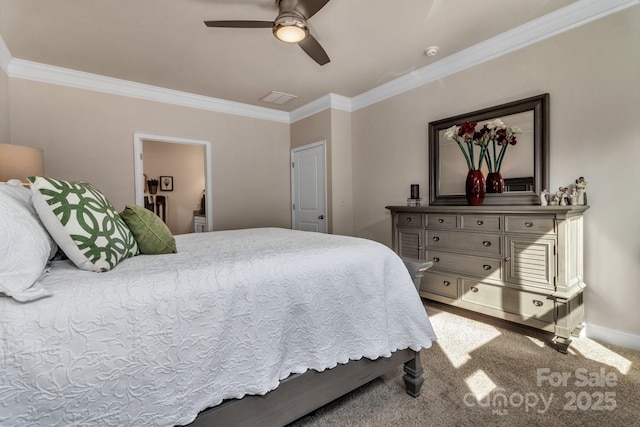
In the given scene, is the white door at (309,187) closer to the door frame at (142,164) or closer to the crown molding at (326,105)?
the crown molding at (326,105)

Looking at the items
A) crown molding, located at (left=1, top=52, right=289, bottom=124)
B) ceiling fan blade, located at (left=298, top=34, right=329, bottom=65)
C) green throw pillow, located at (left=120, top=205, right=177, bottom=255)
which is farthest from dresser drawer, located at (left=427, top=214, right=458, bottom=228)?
crown molding, located at (left=1, top=52, right=289, bottom=124)

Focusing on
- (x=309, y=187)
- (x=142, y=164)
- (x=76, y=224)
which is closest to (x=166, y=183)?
(x=142, y=164)

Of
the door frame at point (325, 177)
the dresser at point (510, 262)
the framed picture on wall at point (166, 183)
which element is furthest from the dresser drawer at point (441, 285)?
the framed picture on wall at point (166, 183)

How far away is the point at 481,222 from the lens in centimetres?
261

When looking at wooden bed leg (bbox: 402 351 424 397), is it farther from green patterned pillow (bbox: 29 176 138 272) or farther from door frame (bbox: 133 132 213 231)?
door frame (bbox: 133 132 213 231)

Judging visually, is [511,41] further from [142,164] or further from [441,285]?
[142,164]

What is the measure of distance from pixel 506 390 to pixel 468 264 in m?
1.17

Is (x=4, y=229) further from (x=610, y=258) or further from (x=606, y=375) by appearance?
(x=610, y=258)

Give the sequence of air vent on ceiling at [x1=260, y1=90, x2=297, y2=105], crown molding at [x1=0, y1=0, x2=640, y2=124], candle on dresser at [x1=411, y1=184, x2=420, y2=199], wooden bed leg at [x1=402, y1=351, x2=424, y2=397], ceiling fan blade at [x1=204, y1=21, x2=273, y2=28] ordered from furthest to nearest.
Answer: air vent on ceiling at [x1=260, y1=90, x2=297, y2=105] < candle on dresser at [x1=411, y1=184, x2=420, y2=199] < crown molding at [x1=0, y1=0, x2=640, y2=124] < ceiling fan blade at [x1=204, y1=21, x2=273, y2=28] < wooden bed leg at [x1=402, y1=351, x2=424, y2=397]

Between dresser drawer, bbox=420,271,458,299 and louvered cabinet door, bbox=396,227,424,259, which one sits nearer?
dresser drawer, bbox=420,271,458,299

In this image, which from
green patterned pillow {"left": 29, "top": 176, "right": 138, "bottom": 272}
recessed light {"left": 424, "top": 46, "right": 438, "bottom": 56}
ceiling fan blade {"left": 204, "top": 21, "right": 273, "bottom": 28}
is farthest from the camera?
recessed light {"left": 424, "top": 46, "right": 438, "bottom": 56}

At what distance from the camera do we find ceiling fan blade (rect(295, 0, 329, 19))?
1.90 m

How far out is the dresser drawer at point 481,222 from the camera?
2.50 metres

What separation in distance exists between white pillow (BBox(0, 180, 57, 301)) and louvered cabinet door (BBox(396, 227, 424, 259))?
285 centimetres
